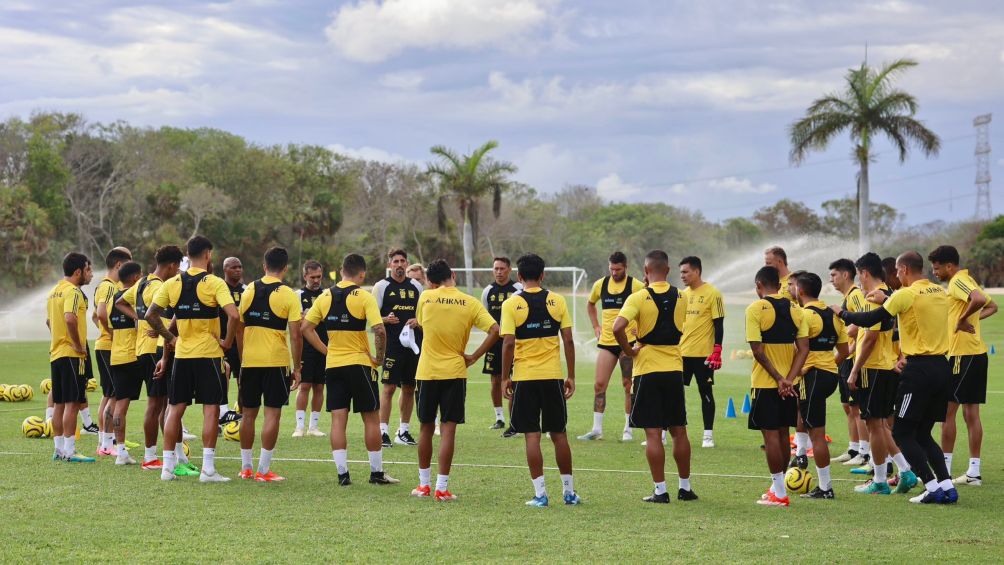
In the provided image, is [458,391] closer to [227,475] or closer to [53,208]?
[227,475]

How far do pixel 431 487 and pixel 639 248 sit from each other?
7585cm

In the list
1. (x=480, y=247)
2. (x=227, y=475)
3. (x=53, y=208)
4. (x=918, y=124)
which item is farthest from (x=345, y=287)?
(x=480, y=247)

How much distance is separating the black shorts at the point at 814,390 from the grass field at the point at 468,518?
0.90 metres

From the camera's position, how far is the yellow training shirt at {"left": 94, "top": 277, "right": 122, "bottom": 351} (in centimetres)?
1274

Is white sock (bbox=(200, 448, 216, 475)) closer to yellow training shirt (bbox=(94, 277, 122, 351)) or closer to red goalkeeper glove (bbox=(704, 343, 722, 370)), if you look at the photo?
yellow training shirt (bbox=(94, 277, 122, 351))

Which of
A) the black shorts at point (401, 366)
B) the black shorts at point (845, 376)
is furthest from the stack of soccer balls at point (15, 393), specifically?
the black shorts at point (845, 376)

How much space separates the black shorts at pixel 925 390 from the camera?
408 inches

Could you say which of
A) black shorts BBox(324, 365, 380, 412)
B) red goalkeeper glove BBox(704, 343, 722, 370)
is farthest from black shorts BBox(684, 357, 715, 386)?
black shorts BBox(324, 365, 380, 412)

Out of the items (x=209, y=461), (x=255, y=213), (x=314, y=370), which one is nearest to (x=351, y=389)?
(x=209, y=461)

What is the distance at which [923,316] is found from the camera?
10.4m

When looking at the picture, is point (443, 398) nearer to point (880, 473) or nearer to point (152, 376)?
point (152, 376)

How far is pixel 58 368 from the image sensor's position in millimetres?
12789

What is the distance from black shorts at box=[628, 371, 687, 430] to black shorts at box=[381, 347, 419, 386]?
4572 millimetres

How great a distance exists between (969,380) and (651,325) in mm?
3662
